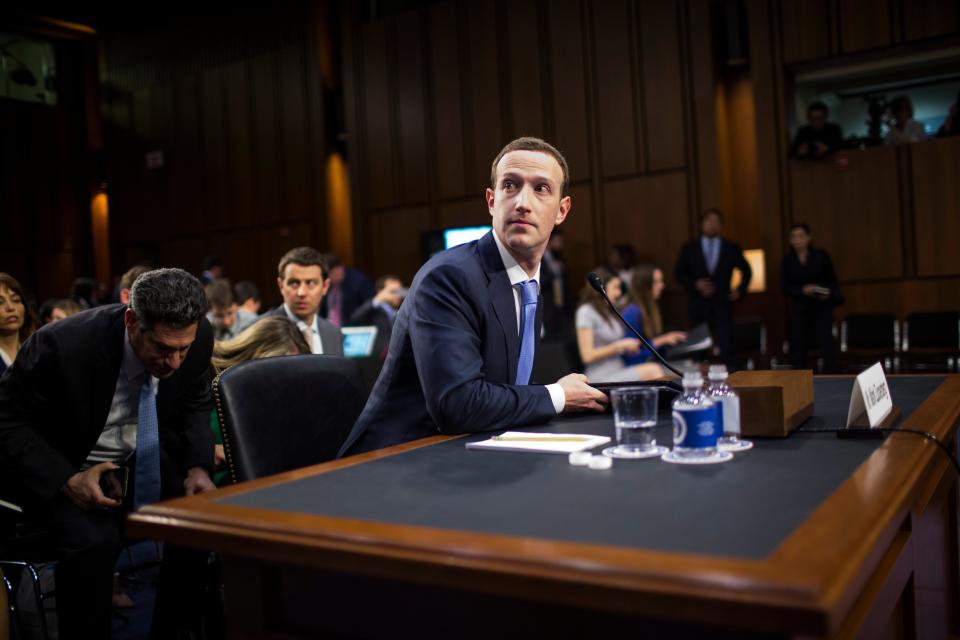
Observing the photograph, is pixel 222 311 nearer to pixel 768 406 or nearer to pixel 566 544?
pixel 768 406

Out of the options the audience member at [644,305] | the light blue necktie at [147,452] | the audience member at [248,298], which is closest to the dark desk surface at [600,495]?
the light blue necktie at [147,452]

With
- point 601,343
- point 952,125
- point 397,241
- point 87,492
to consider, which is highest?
point 952,125

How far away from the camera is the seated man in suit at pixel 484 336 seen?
6.03ft

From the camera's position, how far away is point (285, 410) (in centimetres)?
206

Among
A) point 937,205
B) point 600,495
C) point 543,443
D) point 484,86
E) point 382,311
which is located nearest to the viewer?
point 600,495

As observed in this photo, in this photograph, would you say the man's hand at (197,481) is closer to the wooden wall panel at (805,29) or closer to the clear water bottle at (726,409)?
the clear water bottle at (726,409)

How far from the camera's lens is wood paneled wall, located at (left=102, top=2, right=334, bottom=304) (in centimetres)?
1088

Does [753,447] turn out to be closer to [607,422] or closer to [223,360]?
[607,422]

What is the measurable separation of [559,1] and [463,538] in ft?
29.0

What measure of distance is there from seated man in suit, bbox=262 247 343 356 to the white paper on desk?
7.11 ft

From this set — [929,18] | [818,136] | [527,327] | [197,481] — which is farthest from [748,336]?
[197,481]

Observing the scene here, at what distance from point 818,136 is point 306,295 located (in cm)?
585

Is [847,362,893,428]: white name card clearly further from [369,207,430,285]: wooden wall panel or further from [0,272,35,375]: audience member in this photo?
[369,207,430,285]: wooden wall panel

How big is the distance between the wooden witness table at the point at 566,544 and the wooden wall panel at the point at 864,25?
7.15 m
